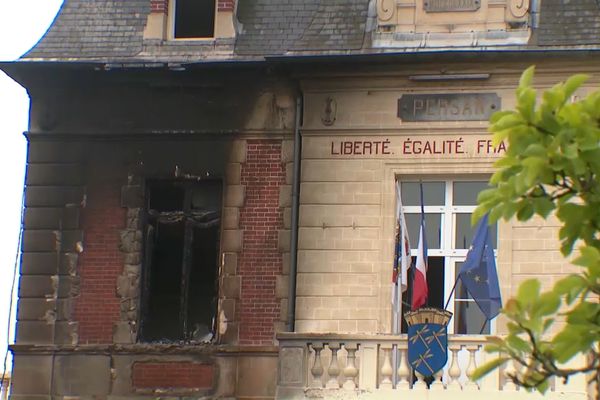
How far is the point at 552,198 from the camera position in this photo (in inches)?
338

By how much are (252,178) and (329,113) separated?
1.31 metres

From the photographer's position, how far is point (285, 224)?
1917cm

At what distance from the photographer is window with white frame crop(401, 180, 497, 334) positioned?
18.6 meters

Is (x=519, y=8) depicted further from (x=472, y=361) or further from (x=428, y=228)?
(x=472, y=361)

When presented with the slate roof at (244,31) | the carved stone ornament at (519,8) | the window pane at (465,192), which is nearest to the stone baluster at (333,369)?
the window pane at (465,192)

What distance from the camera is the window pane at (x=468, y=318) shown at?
18484mm

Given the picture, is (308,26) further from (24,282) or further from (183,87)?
(24,282)

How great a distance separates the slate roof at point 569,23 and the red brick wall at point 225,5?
13.6 feet

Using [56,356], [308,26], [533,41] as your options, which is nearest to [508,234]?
[533,41]

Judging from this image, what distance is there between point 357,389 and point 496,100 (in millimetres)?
4168

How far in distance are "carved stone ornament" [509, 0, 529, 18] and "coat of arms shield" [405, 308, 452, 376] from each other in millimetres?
4178

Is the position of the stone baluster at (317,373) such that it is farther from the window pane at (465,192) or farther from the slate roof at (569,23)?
the slate roof at (569,23)

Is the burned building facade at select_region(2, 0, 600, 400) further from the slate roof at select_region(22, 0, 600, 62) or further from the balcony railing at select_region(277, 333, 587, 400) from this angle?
the balcony railing at select_region(277, 333, 587, 400)

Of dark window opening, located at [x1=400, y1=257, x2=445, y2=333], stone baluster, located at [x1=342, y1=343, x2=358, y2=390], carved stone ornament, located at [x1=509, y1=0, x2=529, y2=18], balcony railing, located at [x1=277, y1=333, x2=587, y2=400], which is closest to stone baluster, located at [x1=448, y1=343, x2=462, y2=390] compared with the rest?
balcony railing, located at [x1=277, y1=333, x2=587, y2=400]
